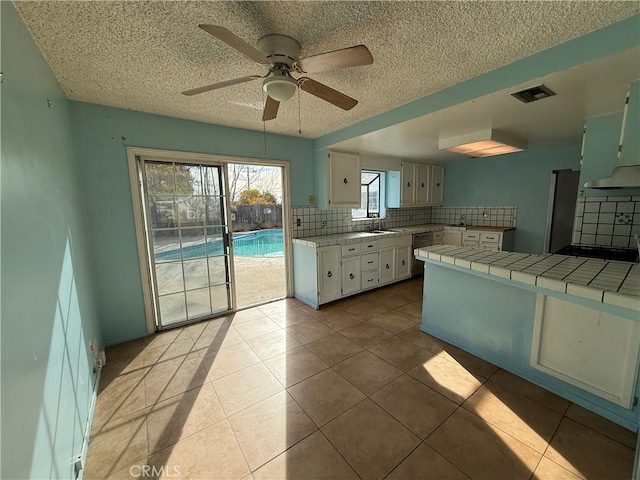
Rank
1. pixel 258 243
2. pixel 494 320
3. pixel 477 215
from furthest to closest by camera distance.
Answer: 1. pixel 258 243
2. pixel 477 215
3. pixel 494 320

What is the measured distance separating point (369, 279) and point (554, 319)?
7.27 ft

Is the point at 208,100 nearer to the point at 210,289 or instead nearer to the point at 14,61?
the point at 14,61

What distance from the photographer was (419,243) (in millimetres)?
4551

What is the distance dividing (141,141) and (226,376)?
2.34 metres

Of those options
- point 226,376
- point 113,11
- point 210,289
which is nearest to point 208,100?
point 113,11

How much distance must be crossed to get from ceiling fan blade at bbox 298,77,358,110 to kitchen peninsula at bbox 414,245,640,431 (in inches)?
A: 61.1

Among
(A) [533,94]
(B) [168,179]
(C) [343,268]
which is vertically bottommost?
(C) [343,268]

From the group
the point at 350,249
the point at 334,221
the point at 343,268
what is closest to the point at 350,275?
the point at 343,268

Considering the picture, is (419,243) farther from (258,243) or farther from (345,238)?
(258,243)

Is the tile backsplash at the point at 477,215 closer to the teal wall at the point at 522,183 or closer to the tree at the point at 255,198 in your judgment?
the teal wall at the point at 522,183

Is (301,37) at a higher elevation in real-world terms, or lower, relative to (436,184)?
higher

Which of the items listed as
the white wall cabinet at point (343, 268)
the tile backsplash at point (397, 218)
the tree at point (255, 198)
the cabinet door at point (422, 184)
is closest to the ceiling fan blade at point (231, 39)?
the white wall cabinet at point (343, 268)

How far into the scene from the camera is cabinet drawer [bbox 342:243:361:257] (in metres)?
3.46

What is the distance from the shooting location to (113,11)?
1.20m
